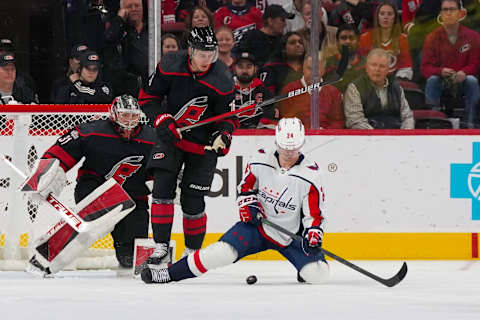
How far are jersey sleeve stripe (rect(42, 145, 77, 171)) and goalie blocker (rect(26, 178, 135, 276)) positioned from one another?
203 mm

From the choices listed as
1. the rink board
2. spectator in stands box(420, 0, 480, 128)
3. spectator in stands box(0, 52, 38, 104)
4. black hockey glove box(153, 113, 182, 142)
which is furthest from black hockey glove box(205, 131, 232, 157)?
spectator in stands box(420, 0, 480, 128)

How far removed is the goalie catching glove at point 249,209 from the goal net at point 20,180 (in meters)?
1.19

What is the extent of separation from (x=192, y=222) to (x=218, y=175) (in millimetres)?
986

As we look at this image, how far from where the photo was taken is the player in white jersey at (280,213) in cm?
440

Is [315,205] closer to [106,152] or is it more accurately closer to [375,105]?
[106,152]

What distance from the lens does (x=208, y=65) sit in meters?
4.93

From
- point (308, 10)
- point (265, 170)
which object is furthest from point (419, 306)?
point (308, 10)

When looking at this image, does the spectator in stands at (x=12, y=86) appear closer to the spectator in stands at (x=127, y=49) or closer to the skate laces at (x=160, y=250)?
the spectator in stands at (x=127, y=49)

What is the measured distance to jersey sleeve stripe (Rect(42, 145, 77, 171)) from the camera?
4.94 meters

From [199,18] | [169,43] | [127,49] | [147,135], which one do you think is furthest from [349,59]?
[147,135]

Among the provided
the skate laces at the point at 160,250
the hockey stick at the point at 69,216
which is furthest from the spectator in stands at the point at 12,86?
the skate laces at the point at 160,250

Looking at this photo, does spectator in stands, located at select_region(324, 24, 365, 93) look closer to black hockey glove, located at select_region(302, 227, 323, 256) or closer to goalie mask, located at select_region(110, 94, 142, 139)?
goalie mask, located at select_region(110, 94, 142, 139)

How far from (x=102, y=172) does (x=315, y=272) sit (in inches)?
50.5

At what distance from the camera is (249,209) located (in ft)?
14.8
